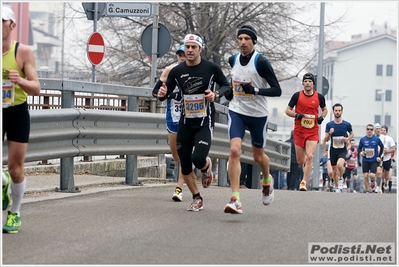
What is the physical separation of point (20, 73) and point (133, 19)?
22343 mm

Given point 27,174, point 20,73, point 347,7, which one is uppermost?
point 347,7

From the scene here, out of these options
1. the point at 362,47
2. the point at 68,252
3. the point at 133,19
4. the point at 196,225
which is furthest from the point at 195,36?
the point at 362,47

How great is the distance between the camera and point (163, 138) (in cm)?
1373

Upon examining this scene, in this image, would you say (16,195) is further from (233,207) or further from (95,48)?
(95,48)

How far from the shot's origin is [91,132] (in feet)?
38.9

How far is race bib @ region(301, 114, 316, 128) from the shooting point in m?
16.2

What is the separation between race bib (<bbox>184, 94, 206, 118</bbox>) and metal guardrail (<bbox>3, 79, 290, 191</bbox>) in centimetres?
174

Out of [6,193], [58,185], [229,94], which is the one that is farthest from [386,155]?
[6,193]

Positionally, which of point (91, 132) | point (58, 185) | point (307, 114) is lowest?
point (58, 185)

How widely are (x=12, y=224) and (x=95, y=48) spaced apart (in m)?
11.7

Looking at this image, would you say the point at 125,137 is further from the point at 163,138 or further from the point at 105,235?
the point at 105,235

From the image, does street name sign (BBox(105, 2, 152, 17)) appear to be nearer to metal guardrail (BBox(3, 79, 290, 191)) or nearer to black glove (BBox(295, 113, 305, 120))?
black glove (BBox(295, 113, 305, 120))

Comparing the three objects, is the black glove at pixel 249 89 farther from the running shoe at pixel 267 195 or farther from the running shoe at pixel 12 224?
the running shoe at pixel 12 224

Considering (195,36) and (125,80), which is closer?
(195,36)
